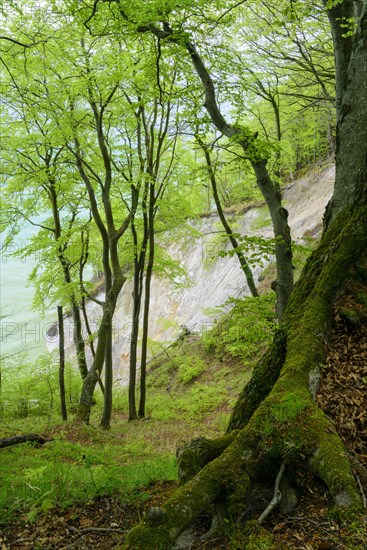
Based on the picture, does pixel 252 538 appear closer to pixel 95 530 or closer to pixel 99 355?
pixel 95 530

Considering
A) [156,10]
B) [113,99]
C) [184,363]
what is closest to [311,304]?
[156,10]

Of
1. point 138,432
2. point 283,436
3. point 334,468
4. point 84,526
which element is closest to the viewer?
point 334,468

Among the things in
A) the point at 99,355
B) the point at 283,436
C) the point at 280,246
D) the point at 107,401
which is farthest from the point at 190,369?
the point at 283,436

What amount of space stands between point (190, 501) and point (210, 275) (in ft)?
73.2

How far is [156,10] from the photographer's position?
588cm

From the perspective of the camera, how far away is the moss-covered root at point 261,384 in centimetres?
388

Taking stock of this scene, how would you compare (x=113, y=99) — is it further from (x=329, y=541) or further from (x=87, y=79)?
(x=329, y=541)

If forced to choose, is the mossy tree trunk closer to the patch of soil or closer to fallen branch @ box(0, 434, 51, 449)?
the patch of soil

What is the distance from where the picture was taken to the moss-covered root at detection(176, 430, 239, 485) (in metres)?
3.09

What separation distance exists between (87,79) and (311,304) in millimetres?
8452

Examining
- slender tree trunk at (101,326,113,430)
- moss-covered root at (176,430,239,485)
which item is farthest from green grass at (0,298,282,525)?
moss-covered root at (176,430,239,485)

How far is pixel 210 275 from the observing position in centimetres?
2475

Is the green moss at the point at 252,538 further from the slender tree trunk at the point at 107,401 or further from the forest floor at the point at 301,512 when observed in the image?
the slender tree trunk at the point at 107,401

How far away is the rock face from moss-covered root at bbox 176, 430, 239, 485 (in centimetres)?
1418
